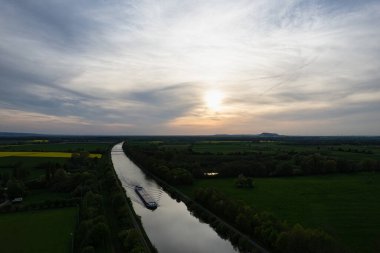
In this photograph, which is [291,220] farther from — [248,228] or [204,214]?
[204,214]

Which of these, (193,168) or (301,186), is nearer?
(301,186)

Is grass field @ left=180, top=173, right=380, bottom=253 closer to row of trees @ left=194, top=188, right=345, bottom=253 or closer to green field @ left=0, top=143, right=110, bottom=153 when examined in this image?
row of trees @ left=194, top=188, right=345, bottom=253

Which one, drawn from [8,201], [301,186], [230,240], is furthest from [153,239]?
[301,186]

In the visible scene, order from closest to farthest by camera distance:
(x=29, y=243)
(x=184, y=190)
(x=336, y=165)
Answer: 1. (x=29, y=243)
2. (x=184, y=190)
3. (x=336, y=165)

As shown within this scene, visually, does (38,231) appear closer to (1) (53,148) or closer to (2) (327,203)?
(2) (327,203)

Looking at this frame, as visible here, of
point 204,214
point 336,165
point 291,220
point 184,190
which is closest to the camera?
point 291,220

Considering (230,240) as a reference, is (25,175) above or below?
above

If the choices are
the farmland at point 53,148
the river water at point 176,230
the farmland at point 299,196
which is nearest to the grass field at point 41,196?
the river water at point 176,230

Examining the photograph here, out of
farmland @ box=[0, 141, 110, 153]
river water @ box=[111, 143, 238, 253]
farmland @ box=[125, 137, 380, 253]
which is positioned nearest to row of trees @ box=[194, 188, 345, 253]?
farmland @ box=[125, 137, 380, 253]
